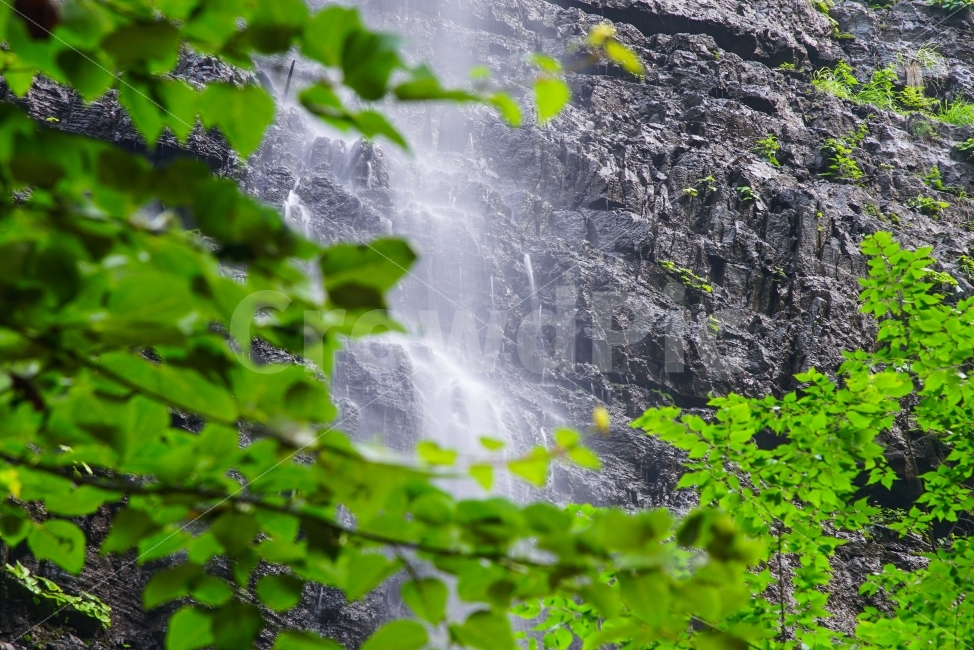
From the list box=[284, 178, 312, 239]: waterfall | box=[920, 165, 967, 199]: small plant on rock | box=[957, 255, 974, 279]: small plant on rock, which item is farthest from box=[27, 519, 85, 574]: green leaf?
box=[920, 165, 967, 199]: small plant on rock

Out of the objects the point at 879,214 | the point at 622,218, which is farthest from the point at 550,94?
the point at 879,214

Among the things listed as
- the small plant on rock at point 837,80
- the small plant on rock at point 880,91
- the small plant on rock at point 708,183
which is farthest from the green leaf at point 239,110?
the small plant on rock at point 880,91

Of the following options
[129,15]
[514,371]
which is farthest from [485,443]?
[514,371]

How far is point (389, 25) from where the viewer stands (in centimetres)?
1280

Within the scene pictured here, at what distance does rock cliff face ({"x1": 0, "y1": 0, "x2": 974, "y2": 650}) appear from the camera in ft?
27.6

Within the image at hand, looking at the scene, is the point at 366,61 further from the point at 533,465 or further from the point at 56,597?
the point at 56,597

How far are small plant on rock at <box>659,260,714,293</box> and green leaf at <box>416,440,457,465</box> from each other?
9.84m

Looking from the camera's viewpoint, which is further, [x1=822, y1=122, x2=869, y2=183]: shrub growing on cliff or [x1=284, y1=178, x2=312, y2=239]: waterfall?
[x1=822, y1=122, x2=869, y2=183]: shrub growing on cliff

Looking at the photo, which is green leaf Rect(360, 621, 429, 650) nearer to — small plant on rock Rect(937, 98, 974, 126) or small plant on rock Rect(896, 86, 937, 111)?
small plant on rock Rect(937, 98, 974, 126)

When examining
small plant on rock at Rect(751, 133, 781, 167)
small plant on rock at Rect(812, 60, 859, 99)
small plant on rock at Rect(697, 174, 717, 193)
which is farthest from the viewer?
small plant on rock at Rect(812, 60, 859, 99)

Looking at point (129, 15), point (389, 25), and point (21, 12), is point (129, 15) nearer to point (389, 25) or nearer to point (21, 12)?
point (21, 12)

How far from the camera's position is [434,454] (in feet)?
1.29

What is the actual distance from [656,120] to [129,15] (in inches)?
467

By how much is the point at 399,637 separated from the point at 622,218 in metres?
10.3
